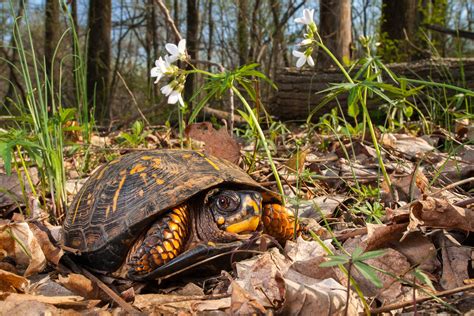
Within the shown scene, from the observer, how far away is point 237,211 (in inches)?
73.3

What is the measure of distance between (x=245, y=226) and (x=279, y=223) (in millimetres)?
171

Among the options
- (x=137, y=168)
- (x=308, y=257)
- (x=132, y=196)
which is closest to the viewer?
(x=308, y=257)

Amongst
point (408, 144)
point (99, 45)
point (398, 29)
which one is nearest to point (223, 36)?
point (99, 45)

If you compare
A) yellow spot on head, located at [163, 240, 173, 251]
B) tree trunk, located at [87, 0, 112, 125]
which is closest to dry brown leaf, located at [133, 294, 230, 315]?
yellow spot on head, located at [163, 240, 173, 251]

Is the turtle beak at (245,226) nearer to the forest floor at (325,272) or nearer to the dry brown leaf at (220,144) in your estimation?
the forest floor at (325,272)

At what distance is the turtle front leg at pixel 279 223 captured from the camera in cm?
196

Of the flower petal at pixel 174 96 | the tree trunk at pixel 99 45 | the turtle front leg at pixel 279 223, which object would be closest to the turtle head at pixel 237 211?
the turtle front leg at pixel 279 223


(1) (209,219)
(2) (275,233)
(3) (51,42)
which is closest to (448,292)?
(2) (275,233)

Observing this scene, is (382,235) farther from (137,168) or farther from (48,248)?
(48,248)

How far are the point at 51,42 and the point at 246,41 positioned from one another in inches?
198

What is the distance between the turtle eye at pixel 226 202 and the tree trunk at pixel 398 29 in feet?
21.5

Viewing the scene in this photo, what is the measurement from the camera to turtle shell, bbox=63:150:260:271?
6.10ft

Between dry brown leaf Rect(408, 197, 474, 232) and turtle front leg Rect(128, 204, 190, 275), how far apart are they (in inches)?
33.2

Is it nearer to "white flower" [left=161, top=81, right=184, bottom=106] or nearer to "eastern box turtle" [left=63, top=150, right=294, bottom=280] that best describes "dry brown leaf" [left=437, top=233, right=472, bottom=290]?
"eastern box turtle" [left=63, top=150, right=294, bottom=280]
